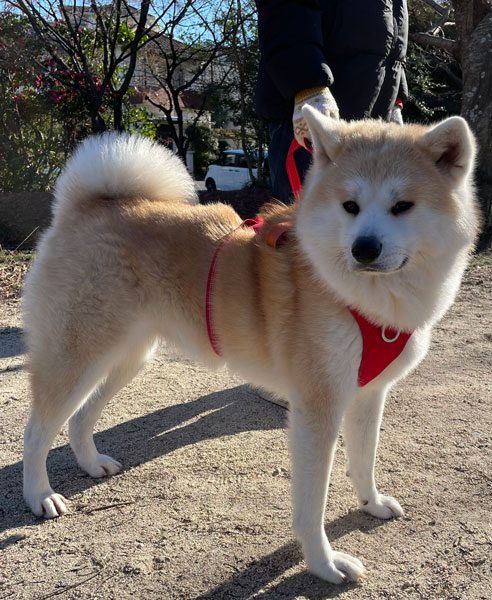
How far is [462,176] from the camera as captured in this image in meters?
2.04

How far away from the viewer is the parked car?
63.5 feet

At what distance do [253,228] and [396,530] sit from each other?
150 centimetres

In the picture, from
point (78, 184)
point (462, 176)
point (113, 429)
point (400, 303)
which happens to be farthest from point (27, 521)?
point (462, 176)

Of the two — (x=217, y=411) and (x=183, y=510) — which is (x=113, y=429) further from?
(x=183, y=510)

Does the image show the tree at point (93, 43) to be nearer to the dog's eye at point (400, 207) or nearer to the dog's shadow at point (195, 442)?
the dog's shadow at point (195, 442)

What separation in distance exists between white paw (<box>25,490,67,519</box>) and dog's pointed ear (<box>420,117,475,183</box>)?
7.18 ft

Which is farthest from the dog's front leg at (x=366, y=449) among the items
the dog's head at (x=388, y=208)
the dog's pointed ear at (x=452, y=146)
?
the dog's pointed ear at (x=452, y=146)

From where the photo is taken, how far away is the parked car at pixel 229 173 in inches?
762

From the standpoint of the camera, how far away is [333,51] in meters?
3.07

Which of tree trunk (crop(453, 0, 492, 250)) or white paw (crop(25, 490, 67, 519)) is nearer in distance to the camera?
white paw (crop(25, 490, 67, 519))

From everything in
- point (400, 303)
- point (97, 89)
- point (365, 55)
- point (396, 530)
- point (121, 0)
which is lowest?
point (396, 530)

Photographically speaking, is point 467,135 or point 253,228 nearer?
point 467,135

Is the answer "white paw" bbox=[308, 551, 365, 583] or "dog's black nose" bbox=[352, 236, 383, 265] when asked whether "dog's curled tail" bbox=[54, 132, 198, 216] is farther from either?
"white paw" bbox=[308, 551, 365, 583]

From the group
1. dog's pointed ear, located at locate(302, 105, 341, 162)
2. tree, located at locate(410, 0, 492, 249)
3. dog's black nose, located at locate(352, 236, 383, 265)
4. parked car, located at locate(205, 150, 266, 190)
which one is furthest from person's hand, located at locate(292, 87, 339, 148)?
parked car, located at locate(205, 150, 266, 190)
